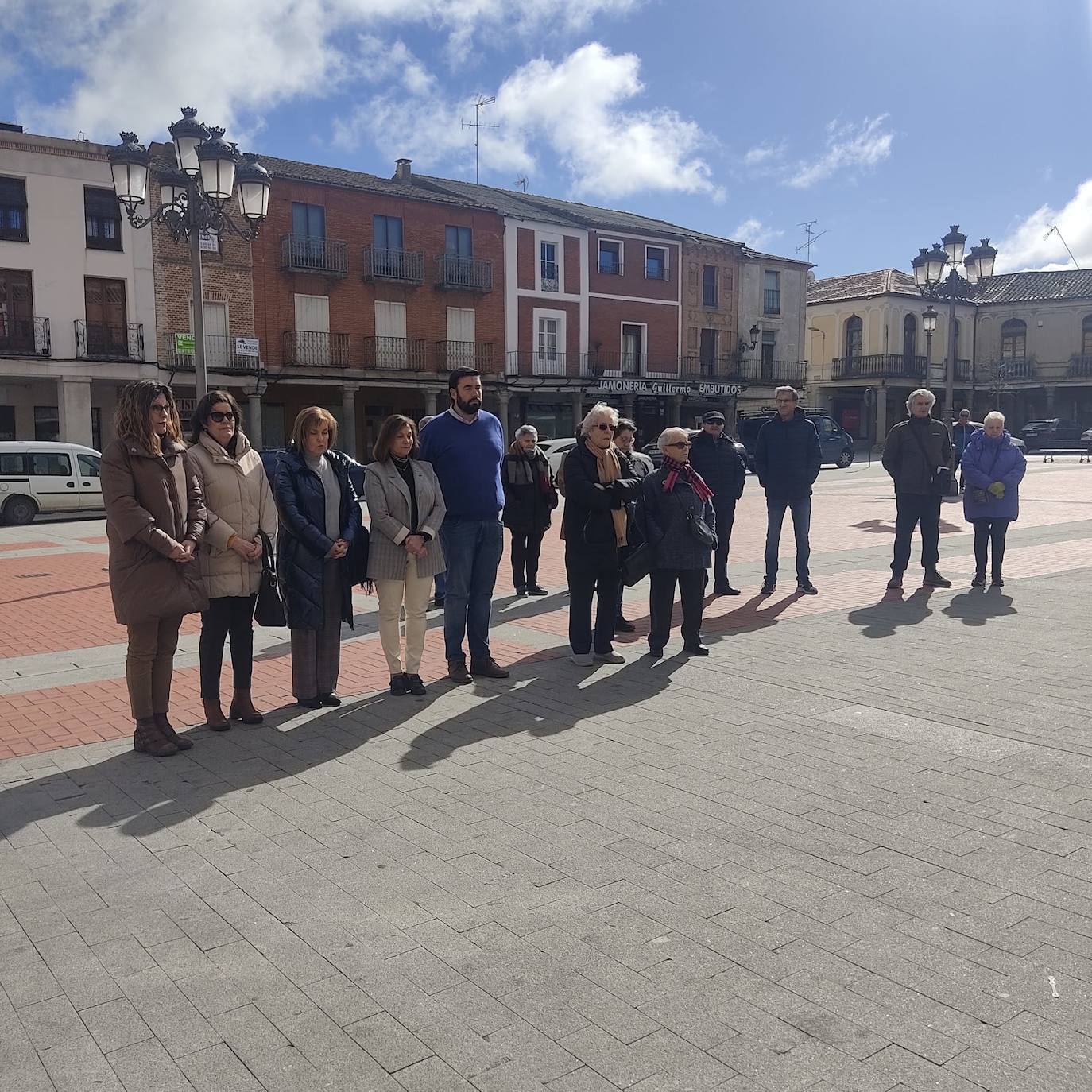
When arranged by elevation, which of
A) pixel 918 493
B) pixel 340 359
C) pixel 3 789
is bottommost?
pixel 3 789

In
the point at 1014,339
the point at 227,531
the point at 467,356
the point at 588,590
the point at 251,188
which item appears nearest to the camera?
the point at 227,531

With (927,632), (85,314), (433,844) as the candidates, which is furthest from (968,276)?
(85,314)

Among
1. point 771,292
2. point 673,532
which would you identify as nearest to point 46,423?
point 673,532

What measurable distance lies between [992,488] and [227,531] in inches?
297

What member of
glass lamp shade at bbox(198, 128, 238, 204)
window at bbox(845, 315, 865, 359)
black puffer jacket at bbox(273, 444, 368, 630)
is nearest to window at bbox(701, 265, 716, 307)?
window at bbox(845, 315, 865, 359)

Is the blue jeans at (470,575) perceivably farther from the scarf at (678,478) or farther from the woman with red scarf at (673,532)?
the scarf at (678,478)

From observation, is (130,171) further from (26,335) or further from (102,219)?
(102,219)

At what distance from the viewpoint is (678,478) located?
7.22 metres

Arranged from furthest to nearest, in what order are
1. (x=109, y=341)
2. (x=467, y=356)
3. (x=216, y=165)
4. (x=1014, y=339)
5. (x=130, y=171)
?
1. (x=1014, y=339)
2. (x=467, y=356)
3. (x=109, y=341)
4. (x=130, y=171)
5. (x=216, y=165)

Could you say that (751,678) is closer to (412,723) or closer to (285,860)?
(412,723)

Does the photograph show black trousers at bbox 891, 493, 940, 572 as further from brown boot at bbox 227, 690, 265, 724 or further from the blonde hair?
brown boot at bbox 227, 690, 265, 724

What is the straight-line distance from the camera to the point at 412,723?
18.8ft

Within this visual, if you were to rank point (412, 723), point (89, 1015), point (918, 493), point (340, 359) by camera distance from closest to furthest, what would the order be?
point (89, 1015) < point (412, 723) < point (918, 493) < point (340, 359)

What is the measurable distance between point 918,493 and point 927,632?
236cm
